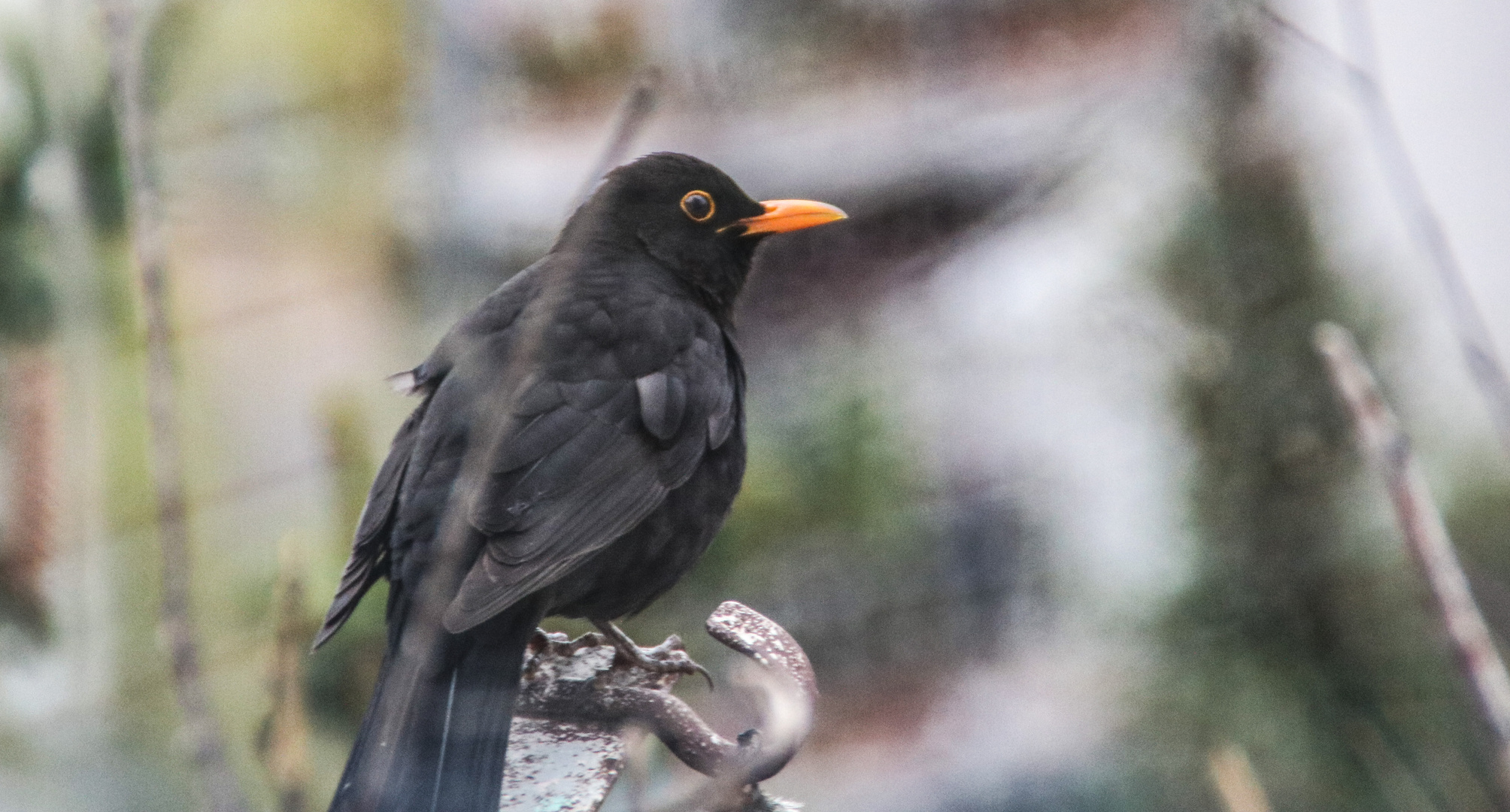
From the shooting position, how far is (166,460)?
1.58ft

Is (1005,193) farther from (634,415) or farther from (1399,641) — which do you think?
(634,415)

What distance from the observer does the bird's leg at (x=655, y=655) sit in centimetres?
151

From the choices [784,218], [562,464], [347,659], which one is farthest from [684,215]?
[347,659]

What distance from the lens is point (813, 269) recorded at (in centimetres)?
474

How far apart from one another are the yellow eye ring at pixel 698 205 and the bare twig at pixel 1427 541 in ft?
4.82

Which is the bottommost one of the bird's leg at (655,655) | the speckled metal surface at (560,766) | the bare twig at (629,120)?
the bird's leg at (655,655)

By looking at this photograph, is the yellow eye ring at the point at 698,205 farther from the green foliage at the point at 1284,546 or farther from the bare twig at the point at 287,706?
the green foliage at the point at 1284,546

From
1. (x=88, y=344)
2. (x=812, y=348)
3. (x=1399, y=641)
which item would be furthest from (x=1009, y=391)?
(x=88, y=344)

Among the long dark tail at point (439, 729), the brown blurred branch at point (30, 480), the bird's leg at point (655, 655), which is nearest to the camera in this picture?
the long dark tail at point (439, 729)

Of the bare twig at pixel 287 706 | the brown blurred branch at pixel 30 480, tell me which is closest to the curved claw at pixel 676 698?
the bare twig at pixel 287 706

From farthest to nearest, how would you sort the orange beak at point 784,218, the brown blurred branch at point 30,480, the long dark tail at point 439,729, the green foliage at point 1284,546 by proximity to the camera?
1. the green foliage at point 1284,546
2. the brown blurred branch at point 30,480
3. the orange beak at point 784,218
4. the long dark tail at point 439,729

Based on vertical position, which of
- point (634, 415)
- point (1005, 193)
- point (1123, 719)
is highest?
point (1005, 193)

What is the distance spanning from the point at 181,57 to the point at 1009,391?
3061 millimetres

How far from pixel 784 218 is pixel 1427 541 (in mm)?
1498
